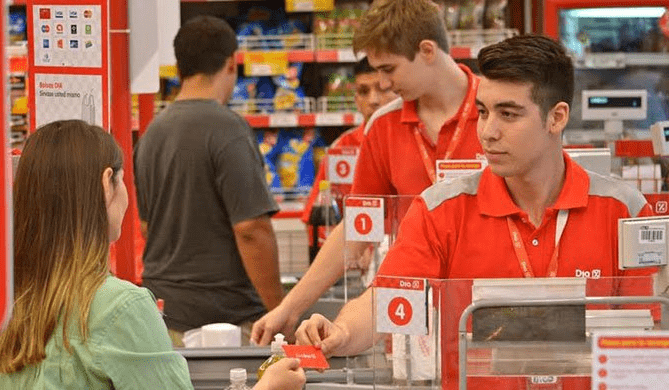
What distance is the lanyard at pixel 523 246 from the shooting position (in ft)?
9.53

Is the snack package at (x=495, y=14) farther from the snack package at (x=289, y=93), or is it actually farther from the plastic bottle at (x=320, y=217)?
the plastic bottle at (x=320, y=217)

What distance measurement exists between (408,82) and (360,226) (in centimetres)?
61

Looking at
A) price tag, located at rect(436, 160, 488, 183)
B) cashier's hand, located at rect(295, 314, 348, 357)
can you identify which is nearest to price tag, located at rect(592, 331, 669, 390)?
cashier's hand, located at rect(295, 314, 348, 357)

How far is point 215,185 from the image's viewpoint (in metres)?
4.75

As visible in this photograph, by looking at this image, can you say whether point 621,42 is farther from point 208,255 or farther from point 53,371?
point 53,371

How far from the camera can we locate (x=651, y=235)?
2.70 meters

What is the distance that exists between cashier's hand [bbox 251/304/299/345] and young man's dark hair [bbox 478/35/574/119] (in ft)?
3.50

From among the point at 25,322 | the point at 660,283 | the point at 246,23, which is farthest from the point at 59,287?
the point at 246,23

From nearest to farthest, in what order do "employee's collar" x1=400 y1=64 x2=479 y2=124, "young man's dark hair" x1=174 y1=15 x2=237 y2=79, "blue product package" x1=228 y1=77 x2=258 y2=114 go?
"employee's collar" x1=400 y1=64 x2=479 y2=124 → "young man's dark hair" x1=174 y1=15 x2=237 y2=79 → "blue product package" x1=228 y1=77 x2=258 y2=114

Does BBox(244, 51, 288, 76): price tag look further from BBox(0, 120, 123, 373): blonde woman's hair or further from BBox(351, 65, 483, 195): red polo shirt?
BBox(0, 120, 123, 373): blonde woman's hair

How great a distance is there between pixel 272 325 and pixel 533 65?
1.16m

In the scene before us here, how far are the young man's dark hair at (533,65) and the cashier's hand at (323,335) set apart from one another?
27.9 inches

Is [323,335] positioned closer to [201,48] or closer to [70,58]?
[70,58]

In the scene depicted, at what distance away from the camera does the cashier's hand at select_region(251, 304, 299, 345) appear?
3650 mm
